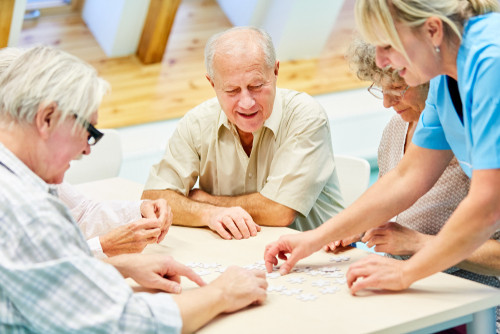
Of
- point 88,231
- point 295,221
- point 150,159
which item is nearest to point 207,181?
point 295,221

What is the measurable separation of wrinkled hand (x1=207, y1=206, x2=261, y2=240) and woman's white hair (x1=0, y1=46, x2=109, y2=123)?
103cm

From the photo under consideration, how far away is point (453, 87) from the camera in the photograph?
2.16 m

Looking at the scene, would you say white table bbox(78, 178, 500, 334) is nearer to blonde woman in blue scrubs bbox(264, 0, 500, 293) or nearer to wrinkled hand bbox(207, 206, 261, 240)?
blonde woman in blue scrubs bbox(264, 0, 500, 293)

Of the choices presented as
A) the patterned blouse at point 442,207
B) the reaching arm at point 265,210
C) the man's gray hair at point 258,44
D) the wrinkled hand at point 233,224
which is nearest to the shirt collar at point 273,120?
the man's gray hair at point 258,44

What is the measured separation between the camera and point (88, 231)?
283cm

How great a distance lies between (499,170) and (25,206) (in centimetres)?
117

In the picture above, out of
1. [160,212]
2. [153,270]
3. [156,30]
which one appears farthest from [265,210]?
[156,30]

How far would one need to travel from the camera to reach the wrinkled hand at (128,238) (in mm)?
2586

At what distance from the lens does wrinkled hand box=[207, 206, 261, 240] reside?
2.75 m

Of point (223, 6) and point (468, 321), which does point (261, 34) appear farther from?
point (223, 6)

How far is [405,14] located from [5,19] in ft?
13.0

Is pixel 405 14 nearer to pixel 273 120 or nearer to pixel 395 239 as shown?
pixel 395 239

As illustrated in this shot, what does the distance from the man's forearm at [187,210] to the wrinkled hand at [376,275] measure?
0.91 metres

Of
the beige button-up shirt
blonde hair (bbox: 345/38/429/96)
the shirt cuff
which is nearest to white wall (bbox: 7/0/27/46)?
the beige button-up shirt
